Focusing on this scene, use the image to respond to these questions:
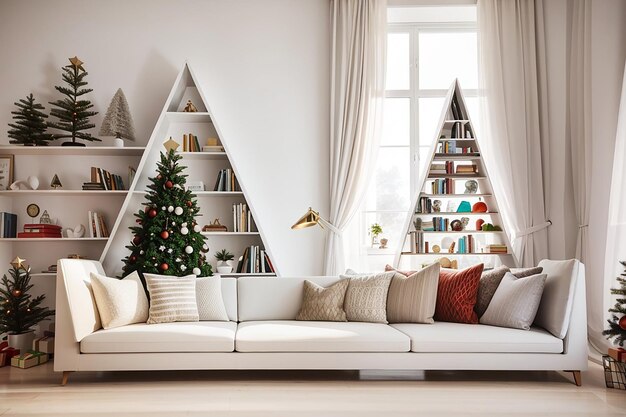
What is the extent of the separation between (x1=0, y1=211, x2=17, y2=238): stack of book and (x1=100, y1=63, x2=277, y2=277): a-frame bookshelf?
0.95 meters

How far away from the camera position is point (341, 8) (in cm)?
569

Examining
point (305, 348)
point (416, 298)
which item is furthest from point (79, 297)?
point (416, 298)

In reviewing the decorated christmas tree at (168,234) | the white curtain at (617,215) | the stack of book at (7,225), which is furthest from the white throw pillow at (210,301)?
the white curtain at (617,215)

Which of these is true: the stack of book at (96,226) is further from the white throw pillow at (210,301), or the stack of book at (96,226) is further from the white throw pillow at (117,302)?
the white throw pillow at (210,301)

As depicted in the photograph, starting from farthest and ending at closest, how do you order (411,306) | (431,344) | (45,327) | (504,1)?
(504,1)
(45,327)
(411,306)
(431,344)

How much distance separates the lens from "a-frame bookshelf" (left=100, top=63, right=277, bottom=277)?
17.2ft

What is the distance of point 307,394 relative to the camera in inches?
139

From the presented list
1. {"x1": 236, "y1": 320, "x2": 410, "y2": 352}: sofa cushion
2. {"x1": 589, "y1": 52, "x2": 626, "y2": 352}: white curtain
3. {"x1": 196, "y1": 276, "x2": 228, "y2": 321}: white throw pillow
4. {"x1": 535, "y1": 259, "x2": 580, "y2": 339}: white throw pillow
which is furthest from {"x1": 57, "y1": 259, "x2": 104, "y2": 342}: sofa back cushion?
{"x1": 589, "y1": 52, "x2": 626, "y2": 352}: white curtain

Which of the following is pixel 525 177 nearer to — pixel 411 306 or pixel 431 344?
pixel 411 306

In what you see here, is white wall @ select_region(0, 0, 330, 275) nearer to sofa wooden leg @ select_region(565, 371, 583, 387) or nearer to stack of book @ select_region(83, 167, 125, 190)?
stack of book @ select_region(83, 167, 125, 190)

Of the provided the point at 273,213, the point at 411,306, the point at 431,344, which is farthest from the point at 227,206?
the point at 431,344

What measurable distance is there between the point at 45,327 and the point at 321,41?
388cm

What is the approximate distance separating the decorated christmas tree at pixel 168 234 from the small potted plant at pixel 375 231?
1.74m

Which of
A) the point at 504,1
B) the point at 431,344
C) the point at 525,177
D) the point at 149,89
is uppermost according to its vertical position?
the point at 504,1
